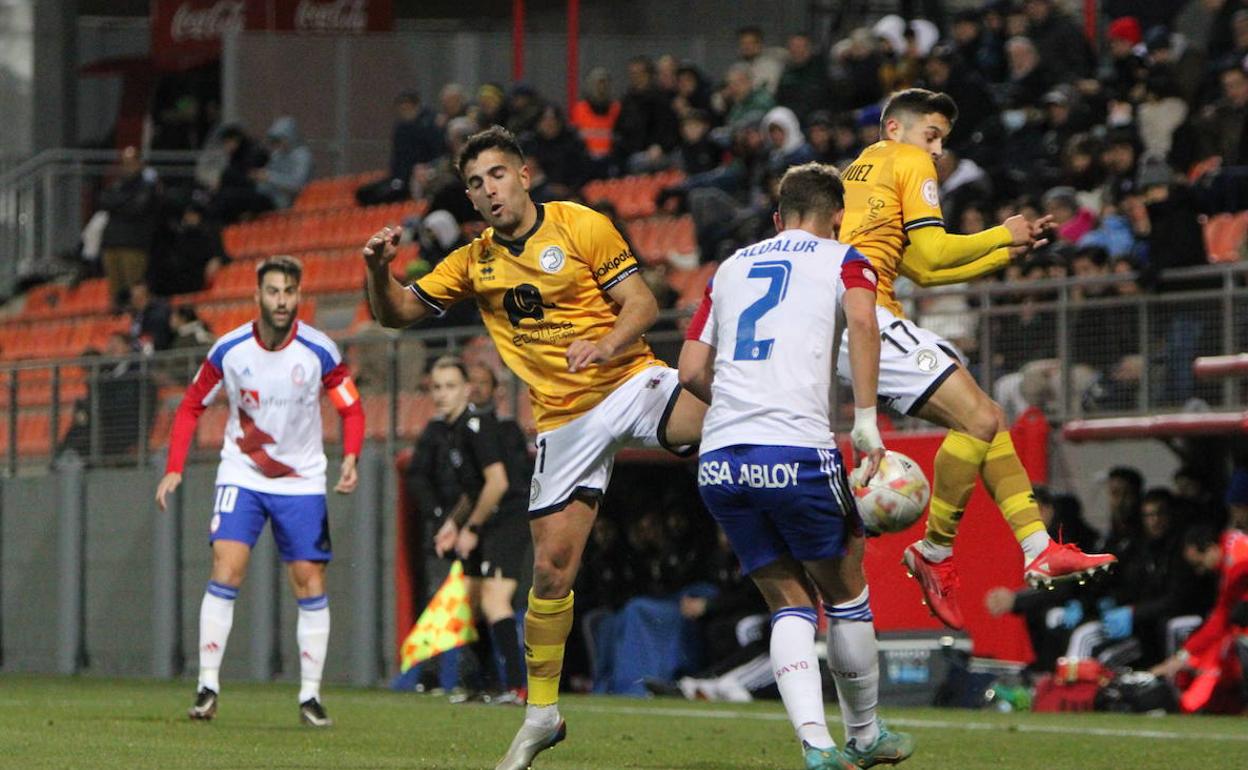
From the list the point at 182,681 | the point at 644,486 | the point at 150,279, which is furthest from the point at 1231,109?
the point at 150,279

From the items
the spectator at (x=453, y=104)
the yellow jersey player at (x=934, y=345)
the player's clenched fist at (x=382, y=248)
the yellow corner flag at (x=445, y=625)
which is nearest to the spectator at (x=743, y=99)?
the spectator at (x=453, y=104)

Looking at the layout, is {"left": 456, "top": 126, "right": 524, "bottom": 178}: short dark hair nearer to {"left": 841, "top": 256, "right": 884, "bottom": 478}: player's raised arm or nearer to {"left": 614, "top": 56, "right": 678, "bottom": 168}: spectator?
{"left": 841, "top": 256, "right": 884, "bottom": 478}: player's raised arm

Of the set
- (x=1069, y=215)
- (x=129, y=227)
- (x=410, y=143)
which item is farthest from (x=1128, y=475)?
(x=129, y=227)

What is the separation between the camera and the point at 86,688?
1695cm

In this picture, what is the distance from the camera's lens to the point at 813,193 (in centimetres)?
795

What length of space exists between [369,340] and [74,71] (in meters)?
15.6

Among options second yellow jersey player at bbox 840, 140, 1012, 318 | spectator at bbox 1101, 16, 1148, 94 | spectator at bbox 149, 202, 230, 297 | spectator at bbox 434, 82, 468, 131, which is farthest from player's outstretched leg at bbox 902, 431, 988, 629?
spectator at bbox 149, 202, 230, 297

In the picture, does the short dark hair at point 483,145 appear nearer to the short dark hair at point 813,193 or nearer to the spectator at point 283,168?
the short dark hair at point 813,193

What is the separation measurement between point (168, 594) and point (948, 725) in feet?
30.9

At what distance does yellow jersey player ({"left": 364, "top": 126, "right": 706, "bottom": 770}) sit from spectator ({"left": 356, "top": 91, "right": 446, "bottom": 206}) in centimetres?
1720

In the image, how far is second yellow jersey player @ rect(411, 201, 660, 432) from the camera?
29.2 ft

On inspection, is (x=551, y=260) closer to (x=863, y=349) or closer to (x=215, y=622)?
(x=863, y=349)

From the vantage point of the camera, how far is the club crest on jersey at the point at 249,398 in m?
12.3

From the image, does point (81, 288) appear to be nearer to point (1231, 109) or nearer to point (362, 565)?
point (362, 565)
